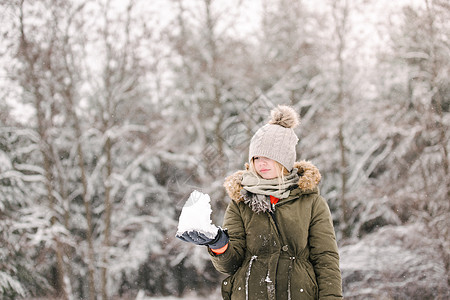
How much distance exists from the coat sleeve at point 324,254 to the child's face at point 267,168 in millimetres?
213

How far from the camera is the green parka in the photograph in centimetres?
167

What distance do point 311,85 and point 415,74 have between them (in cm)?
327

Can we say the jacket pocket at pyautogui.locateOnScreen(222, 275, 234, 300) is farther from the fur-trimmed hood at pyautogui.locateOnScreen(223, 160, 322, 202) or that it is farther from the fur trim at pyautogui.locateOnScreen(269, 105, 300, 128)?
the fur trim at pyautogui.locateOnScreen(269, 105, 300, 128)

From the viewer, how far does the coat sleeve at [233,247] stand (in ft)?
5.51

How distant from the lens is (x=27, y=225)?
1089 cm

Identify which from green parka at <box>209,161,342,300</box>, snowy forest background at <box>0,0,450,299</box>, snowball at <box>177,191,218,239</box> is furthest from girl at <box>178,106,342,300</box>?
snowy forest background at <box>0,0,450,299</box>

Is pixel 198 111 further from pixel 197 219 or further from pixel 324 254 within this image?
pixel 197 219

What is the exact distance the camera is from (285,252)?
1.72 meters

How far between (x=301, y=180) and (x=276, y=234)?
0.83 feet

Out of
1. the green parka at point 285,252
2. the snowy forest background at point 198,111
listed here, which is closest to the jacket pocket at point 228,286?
the green parka at point 285,252

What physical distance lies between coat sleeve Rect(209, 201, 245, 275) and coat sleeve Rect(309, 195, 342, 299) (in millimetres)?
295

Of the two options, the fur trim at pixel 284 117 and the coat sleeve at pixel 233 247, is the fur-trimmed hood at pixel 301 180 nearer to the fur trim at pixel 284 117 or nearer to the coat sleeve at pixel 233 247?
the coat sleeve at pixel 233 247

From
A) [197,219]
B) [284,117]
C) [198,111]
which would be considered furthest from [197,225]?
[198,111]

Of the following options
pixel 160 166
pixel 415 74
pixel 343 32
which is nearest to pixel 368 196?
pixel 415 74
